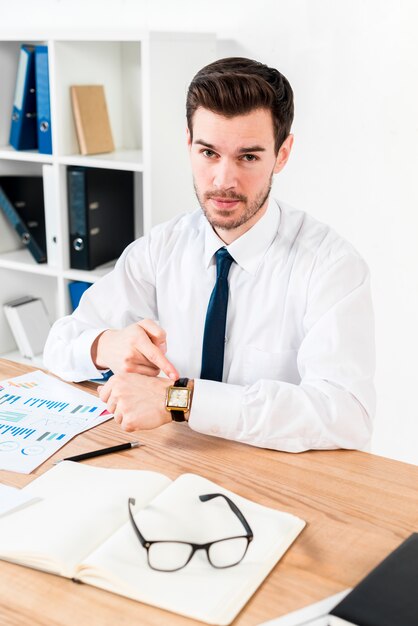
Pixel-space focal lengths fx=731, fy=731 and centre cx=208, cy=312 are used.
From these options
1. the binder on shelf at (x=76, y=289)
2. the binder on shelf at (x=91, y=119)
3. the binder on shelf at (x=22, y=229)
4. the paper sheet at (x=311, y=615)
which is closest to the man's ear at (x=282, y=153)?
Result: the paper sheet at (x=311, y=615)

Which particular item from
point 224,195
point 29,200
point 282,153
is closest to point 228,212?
point 224,195

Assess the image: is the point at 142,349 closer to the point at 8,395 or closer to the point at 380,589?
the point at 8,395

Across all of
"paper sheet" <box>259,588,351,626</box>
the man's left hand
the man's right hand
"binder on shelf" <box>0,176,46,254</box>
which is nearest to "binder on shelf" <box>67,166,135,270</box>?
"binder on shelf" <box>0,176,46,254</box>

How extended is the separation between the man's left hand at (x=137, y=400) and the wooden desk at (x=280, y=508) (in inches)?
1.2

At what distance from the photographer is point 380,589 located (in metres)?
0.82

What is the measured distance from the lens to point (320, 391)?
135 centimetres

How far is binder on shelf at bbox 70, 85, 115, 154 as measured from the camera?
2531 millimetres

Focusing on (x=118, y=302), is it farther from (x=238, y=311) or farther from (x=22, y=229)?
(x=22, y=229)

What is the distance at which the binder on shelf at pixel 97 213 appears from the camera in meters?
2.58

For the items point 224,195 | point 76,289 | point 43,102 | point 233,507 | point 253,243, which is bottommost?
point 76,289

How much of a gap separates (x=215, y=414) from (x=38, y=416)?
0.33 metres

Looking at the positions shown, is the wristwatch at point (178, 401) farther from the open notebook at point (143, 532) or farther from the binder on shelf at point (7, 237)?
the binder on shelf at point (7, 237)

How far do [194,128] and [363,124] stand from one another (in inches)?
37.4

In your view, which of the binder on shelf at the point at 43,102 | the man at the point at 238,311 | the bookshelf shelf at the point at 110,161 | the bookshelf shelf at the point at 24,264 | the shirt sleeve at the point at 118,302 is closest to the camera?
the man at the point at 238,311
